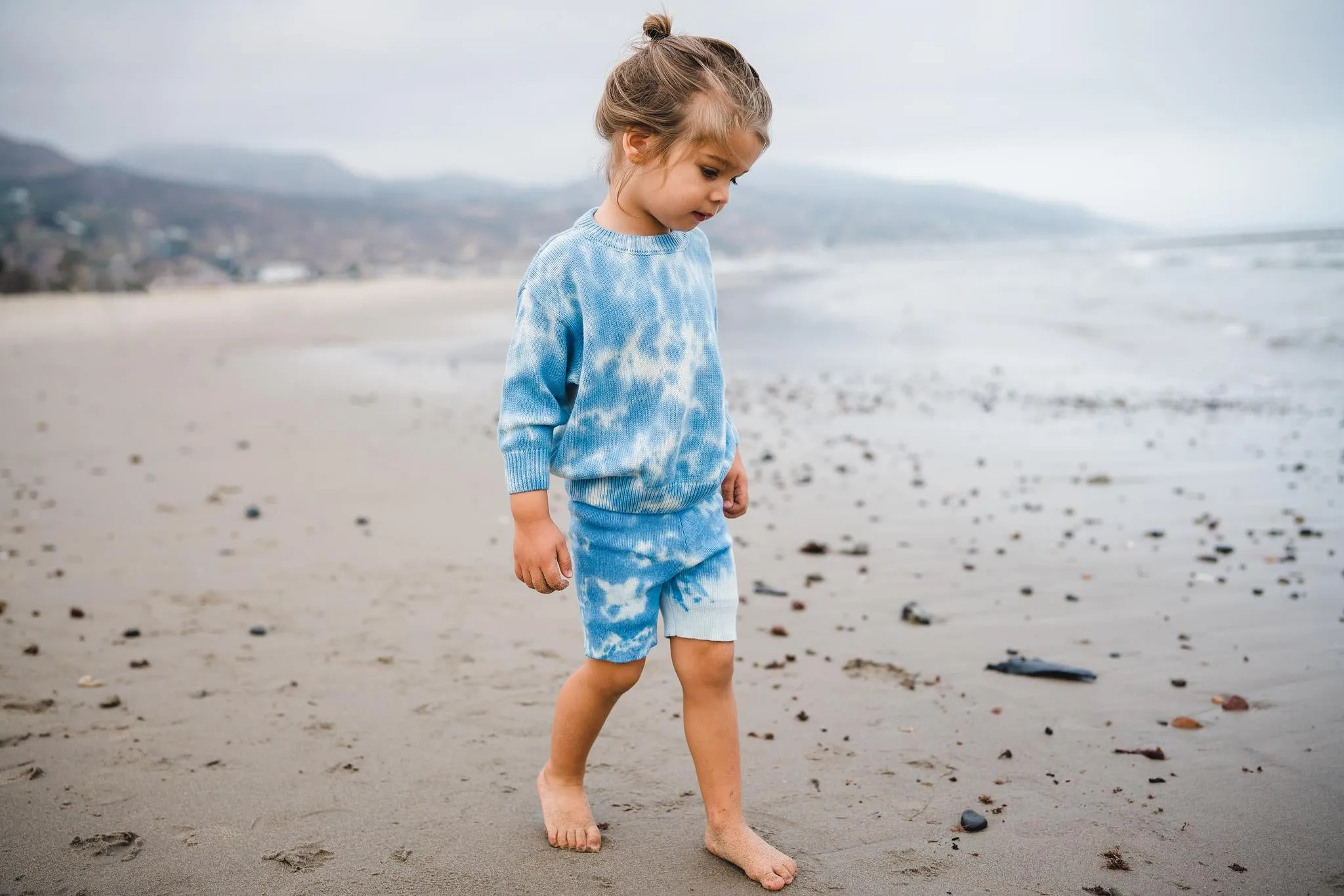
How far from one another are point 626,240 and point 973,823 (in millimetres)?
1852

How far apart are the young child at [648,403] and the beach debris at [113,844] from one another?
4.22ft

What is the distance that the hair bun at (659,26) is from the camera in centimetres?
246

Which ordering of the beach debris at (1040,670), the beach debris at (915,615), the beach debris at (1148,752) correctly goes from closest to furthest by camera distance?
the beach debris at (1148,752) < the beach debris at (1040,670) < the beach debris at (915,615)

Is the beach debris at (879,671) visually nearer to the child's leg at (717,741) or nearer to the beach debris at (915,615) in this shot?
the beach debris at (915,615)

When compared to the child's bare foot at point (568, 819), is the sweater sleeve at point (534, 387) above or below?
above

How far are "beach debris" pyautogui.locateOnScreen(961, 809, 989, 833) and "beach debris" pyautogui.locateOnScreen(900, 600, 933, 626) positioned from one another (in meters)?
1.59

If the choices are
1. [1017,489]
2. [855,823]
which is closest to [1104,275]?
[1017,489]

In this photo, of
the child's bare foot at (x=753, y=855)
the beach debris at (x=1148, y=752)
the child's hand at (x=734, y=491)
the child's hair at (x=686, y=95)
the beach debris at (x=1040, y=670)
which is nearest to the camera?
the child's hair at (x=686, y=95)

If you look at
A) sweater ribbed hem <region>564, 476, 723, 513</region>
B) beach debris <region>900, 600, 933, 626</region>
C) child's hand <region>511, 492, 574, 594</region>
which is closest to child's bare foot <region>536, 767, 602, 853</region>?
child's hand <region>511, 492, 574, 594</region>


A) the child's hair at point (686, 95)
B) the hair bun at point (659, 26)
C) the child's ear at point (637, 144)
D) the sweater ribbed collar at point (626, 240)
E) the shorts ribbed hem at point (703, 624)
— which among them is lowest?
the shorts ribbed hem at point (703, 624)

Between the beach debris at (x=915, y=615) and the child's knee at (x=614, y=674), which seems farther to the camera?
the beach debris at (x=915, y=615)

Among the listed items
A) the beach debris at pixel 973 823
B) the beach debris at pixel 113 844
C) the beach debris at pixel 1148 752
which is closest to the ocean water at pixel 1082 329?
the beach debris at pixel 1148 752

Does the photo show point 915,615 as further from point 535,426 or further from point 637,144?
point 637,144

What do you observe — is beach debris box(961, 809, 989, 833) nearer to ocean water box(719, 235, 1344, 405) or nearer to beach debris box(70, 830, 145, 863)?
beach debris box(70, 830, 145, 863)
